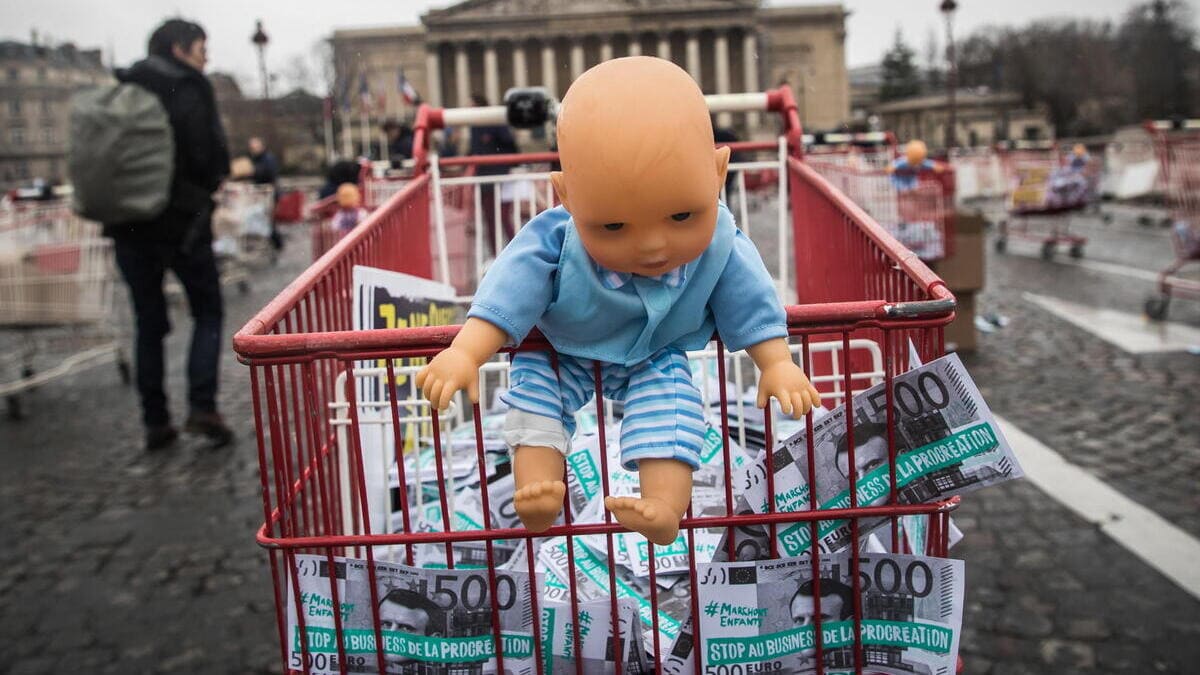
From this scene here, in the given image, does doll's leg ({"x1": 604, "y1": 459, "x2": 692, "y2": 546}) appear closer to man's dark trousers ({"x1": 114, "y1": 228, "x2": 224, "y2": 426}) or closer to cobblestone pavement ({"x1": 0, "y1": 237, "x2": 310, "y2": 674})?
cobblestone pavement ({"x1": 0, "y1": 237, "x2": 310, "y2": 674})

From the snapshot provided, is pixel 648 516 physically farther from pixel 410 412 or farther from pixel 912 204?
pixel 912 204

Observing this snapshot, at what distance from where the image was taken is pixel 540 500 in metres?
1.54

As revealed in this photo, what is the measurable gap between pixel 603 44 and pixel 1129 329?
198ft

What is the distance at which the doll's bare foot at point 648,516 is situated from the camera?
4.99 ft

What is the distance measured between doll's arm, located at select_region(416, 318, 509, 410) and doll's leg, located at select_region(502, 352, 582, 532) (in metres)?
0.11

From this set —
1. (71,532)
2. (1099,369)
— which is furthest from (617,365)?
(1099,369)

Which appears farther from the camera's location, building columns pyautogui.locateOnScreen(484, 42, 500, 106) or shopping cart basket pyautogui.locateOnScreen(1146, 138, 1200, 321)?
building columns pyautogui.locateOnScreen(484, 42, 500, 106)

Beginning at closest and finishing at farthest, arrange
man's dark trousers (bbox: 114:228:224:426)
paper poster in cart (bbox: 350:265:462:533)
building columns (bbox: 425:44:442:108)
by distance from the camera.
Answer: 1. paper poster in cart (bbox: 350:265:462:533)
2. man's dark trousers (bbox: 114:228:224:426)
3. building columns (bbox: 425:44:442:108)

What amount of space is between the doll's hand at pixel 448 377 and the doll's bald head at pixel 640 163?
0.88ft

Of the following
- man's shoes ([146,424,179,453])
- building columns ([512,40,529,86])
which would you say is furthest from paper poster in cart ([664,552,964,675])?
building columns ([512,40,529,86])

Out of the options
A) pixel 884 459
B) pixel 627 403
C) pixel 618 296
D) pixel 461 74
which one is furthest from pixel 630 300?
pixel 461 74

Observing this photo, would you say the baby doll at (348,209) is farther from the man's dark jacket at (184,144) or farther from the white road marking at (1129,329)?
the white road marking at (1129,329)

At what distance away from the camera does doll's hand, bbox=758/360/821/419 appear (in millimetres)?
1558

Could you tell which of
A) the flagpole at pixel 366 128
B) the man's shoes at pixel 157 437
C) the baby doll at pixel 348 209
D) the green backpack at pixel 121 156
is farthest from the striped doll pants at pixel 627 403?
the flagpole at pixel 366 128
